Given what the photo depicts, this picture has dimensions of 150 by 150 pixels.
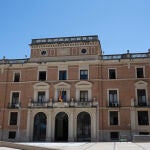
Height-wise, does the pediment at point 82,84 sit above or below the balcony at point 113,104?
above

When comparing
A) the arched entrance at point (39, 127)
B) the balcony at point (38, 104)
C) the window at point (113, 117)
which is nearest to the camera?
the window at point (113, 117)

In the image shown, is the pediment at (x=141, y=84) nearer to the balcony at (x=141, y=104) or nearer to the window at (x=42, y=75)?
the balcony at (x=141, y=104)

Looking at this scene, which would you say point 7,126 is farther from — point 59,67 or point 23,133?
point 59,67

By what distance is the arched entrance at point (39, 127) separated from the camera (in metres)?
41.1

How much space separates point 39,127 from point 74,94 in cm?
802

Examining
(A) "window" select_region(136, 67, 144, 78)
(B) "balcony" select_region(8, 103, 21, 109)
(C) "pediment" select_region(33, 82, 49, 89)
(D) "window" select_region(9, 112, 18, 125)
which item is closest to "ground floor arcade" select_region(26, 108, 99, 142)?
(B) "balcony" select_region(8, 103, 21, 109)

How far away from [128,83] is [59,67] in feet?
39.5

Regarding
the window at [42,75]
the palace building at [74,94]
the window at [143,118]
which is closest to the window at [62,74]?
the palace building at [74,94]

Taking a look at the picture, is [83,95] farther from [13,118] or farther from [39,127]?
[13,118]

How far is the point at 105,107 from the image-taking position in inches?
1591

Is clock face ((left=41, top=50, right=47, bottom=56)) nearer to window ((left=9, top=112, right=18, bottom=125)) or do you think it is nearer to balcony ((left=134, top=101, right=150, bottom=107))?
window ((left=9, top=112, right=18, bottom=125))

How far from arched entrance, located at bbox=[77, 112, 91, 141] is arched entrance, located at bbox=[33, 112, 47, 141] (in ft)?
18.9

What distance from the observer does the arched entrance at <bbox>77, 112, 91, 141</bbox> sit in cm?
3984

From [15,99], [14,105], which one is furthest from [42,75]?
[14,105]
